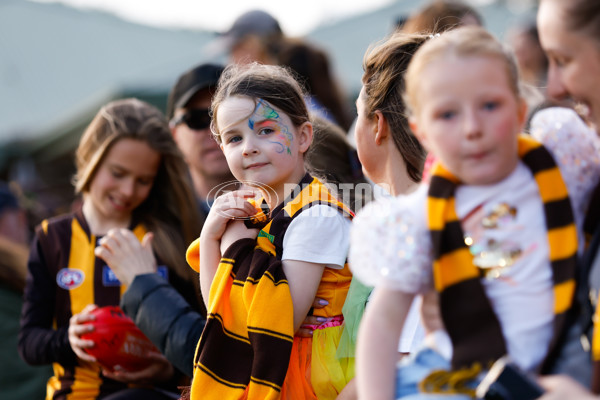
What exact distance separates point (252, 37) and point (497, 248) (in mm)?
3694

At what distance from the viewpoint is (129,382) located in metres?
3.01

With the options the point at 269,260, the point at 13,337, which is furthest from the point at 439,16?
the point at 13,337

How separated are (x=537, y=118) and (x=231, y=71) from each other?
1.20 m

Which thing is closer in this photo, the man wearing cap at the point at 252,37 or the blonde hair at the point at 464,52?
the blonde hair at the point at 464,52

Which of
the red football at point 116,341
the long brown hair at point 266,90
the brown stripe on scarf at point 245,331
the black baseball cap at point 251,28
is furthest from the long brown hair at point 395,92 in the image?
the black baseball cap at point 251,28

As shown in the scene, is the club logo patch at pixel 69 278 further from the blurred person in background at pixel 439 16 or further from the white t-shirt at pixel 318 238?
the blurred person in background at pixel 439 16

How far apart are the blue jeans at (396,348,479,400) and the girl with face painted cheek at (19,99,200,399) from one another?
1.64 meters

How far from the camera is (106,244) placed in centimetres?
294

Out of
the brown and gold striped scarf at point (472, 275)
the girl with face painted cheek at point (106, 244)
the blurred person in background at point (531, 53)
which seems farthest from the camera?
the blurred person in background at point (531, 53)

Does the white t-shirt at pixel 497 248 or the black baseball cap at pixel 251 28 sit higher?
the black baseball cap at pixel 251 28

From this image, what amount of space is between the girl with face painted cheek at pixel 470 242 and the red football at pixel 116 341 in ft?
5.55

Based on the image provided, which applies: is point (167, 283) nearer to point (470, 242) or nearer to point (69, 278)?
point (69, 278)

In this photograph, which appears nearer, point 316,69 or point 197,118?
point 197,118

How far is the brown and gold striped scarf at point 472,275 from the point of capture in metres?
1.41
